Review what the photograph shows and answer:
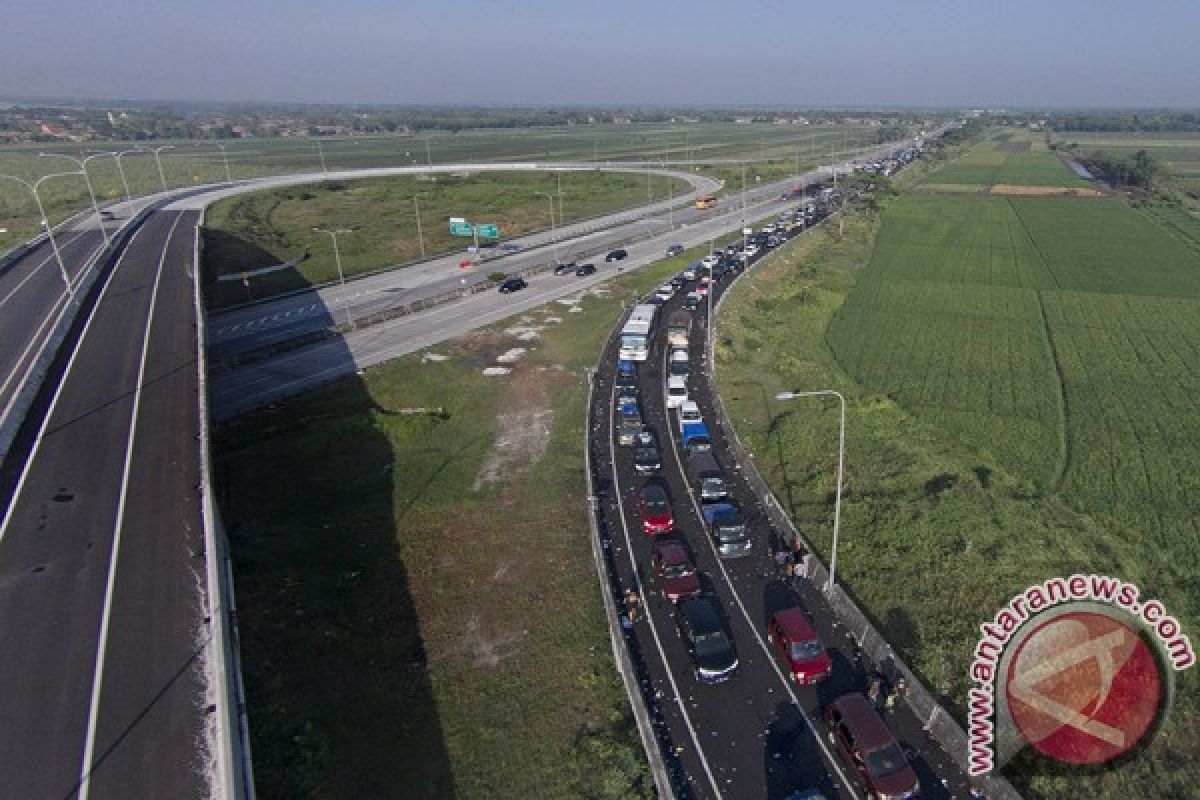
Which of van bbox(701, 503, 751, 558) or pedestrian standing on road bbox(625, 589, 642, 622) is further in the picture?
van bbox(701, 503, 751, 558)

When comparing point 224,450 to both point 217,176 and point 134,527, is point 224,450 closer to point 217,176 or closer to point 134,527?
point 134,527

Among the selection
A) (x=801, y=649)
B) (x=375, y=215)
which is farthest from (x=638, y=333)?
(x=375, y=215)

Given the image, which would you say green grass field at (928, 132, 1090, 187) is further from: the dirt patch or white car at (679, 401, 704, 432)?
white car at (679, 401, 704, 432)

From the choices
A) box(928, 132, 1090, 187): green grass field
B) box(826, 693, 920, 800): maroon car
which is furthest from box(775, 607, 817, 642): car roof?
box(928, 132, 1090, 187): green grass field

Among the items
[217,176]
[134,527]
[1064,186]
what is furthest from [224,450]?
[1064,186]

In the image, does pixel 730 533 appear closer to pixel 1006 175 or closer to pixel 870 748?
pixel 870 748

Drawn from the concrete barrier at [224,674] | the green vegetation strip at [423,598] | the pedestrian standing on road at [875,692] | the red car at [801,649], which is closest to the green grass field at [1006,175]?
the green vegetation strip at [423,598]
